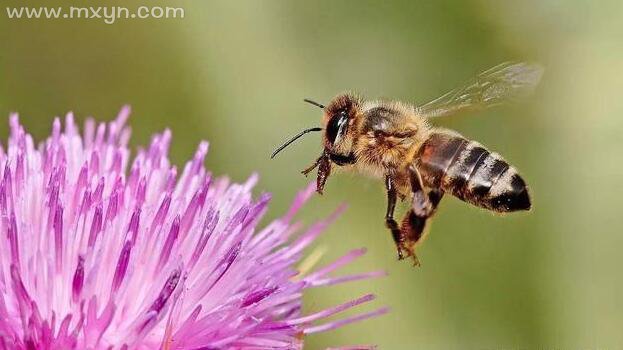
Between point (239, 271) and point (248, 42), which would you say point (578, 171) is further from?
point (239, 271)

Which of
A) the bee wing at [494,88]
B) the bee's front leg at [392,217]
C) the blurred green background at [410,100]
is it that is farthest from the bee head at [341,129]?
the blurred green background at [410,100]

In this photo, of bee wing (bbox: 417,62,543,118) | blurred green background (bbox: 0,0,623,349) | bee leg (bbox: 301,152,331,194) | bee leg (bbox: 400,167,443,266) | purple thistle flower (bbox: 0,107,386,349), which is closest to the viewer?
purple thistle flower (bbox: 0,107,386,349)

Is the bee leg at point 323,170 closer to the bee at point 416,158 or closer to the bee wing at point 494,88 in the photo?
the bee at point 416,158

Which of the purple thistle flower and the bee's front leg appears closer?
the purple thistle flower

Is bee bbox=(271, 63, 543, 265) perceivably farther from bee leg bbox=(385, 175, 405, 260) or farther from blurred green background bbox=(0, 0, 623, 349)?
blurred green background bbox=(0, 0, 623, 349)

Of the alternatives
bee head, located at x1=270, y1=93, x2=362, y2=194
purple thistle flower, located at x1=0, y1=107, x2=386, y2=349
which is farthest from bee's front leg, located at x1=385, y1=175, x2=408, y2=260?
purple thistle flower, located at x1=0, y1=107, x2=386, y2=349

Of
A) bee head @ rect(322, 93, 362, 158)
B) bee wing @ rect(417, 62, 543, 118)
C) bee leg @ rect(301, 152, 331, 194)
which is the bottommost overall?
bee leg @ rect(301, 152, 331, 194)

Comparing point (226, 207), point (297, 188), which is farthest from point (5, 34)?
point (226, 207)
